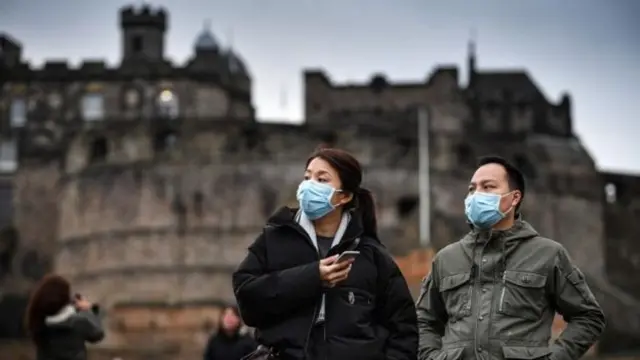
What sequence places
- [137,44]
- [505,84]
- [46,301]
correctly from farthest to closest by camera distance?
[505,84]
[137,44]
[46,301]

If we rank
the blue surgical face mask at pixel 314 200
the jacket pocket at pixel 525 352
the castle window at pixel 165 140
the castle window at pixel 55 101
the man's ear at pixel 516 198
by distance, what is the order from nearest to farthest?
the blue surgical face mask at pixel 314 200
the jacket pocket at pixel 525 352
the man's ear at pixel 516 198
the castle window at pixel 165 140
the castle window at pixel 55 101

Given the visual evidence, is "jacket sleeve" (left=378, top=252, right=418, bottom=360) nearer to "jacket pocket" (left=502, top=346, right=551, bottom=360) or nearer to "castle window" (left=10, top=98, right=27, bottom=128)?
"jacket pocket" (left=502, top=346, right=551, bottom=360)

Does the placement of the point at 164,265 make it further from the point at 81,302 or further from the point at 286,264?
the point at 286,264

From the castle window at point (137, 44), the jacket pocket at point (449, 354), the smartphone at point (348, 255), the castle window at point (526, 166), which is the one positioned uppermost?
the castle window at point (137, 44)

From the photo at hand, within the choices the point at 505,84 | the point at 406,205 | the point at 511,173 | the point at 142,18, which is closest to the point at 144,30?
the point at 142,18

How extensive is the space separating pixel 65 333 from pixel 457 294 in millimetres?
3883

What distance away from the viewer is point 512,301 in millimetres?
7062

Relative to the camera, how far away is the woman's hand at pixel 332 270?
659cm

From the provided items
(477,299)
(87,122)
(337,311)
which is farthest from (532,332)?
(87,122)

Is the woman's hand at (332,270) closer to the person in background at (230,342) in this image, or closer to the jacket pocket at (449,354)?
the jacket pocket at (449,354)

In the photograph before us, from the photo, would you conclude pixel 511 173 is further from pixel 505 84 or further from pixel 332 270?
pixel 505 84

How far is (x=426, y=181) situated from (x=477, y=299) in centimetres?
5091

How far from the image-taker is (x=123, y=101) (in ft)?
229

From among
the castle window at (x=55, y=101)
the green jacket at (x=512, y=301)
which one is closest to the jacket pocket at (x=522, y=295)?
the green jacket at (x=512, y=301)
